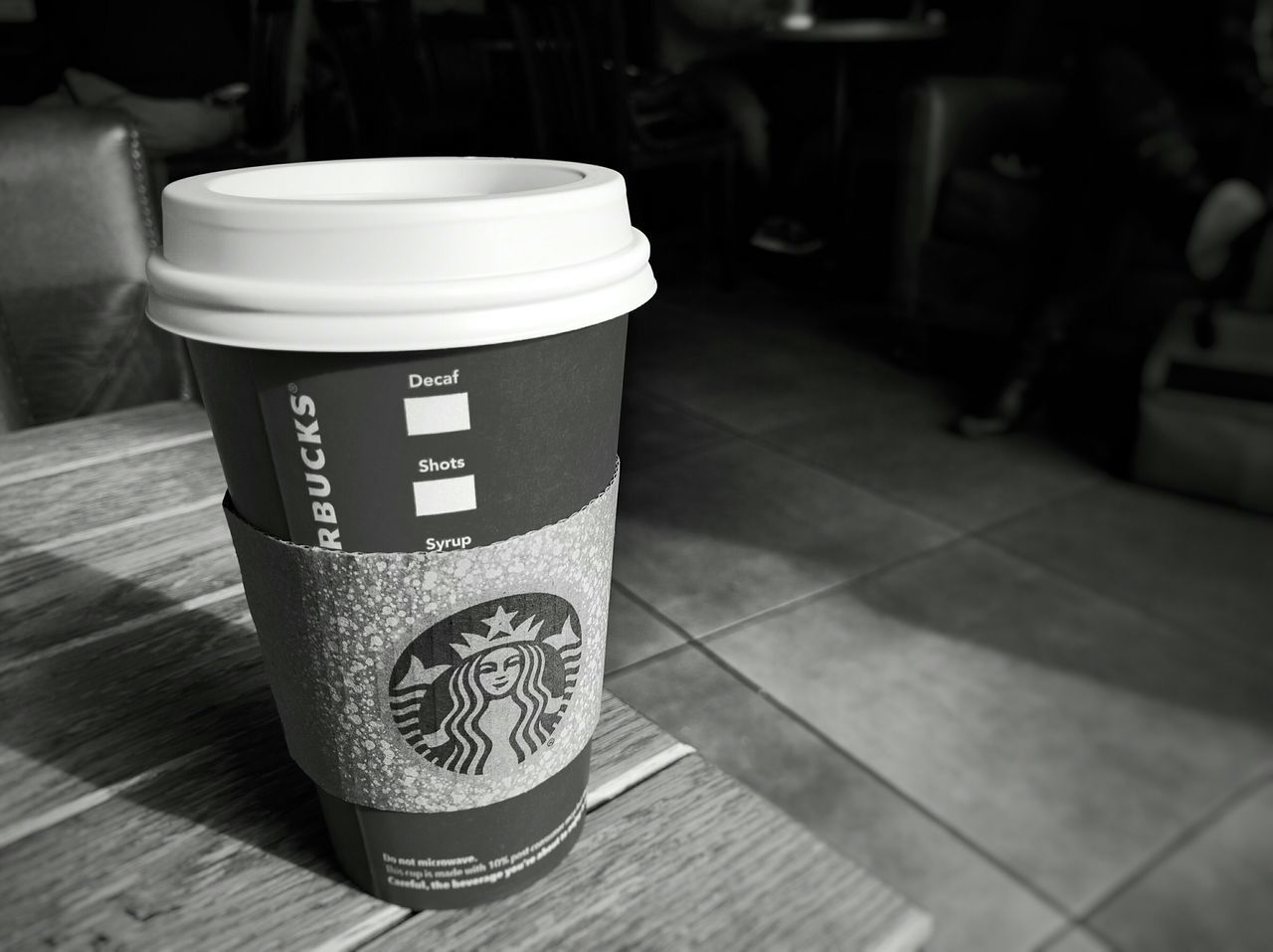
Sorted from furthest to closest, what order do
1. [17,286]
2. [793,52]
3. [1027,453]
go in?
[793,52] → [1027,453] → [17,286]

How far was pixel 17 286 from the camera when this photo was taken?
106cm

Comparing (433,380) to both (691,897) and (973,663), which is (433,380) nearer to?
(691,897)

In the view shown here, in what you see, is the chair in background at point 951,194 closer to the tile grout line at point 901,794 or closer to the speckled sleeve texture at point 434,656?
the tile grout line at point 901,794

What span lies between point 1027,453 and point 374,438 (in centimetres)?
214

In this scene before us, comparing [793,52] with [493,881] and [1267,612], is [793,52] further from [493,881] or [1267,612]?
[493,881]

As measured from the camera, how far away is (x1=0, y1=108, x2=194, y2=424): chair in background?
1033 millimetres

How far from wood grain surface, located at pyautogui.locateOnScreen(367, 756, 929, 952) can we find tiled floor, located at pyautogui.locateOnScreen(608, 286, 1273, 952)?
34cm

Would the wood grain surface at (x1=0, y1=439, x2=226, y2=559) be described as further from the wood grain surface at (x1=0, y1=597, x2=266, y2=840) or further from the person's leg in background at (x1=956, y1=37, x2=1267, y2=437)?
the person's leg in background at (x1=956, y1=37, x2=1267, y2=437)

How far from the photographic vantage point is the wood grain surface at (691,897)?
409 mm

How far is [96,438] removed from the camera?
86cm

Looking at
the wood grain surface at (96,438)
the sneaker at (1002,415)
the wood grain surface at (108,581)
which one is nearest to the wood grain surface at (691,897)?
the wood grain surface at (108,581)

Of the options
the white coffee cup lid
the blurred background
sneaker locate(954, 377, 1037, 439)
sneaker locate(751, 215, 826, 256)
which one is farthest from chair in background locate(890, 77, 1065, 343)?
the white coffee cup lid

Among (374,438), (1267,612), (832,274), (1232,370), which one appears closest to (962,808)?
(1267,612)

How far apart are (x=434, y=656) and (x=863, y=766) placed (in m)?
1.00
